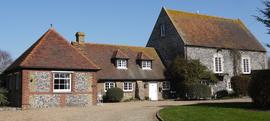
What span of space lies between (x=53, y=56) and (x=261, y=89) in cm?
1642

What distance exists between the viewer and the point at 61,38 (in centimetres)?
3091

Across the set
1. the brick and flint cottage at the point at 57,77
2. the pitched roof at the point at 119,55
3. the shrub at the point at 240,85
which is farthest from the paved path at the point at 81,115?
the shrub at the point at 240,85

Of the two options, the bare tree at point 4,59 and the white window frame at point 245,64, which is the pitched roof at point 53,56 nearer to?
the white window frame at point 245,64

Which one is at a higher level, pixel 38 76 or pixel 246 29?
pixel 246 29

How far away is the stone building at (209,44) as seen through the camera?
42906mm

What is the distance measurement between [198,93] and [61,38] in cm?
1630

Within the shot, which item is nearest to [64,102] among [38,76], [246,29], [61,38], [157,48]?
[38,76]

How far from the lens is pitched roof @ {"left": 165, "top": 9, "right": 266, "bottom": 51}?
1721 inches

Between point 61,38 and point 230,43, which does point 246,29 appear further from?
point 61,38

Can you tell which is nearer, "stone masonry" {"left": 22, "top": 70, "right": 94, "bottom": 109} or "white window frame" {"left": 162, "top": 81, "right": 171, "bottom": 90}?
"stone masonry" {"left": 22, "top": 70, "right": 94, "bottom": 109}

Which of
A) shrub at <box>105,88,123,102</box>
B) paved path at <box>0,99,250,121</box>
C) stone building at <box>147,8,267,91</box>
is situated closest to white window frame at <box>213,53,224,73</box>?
stone building at <box>147,8,267,91</box>

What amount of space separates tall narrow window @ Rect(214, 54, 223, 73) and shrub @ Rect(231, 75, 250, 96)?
2360mm

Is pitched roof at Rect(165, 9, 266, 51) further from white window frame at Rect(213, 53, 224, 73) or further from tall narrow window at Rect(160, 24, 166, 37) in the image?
tall narrow window at Rect(160, 24, 166, 37)

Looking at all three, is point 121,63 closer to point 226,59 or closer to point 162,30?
point 162,30
